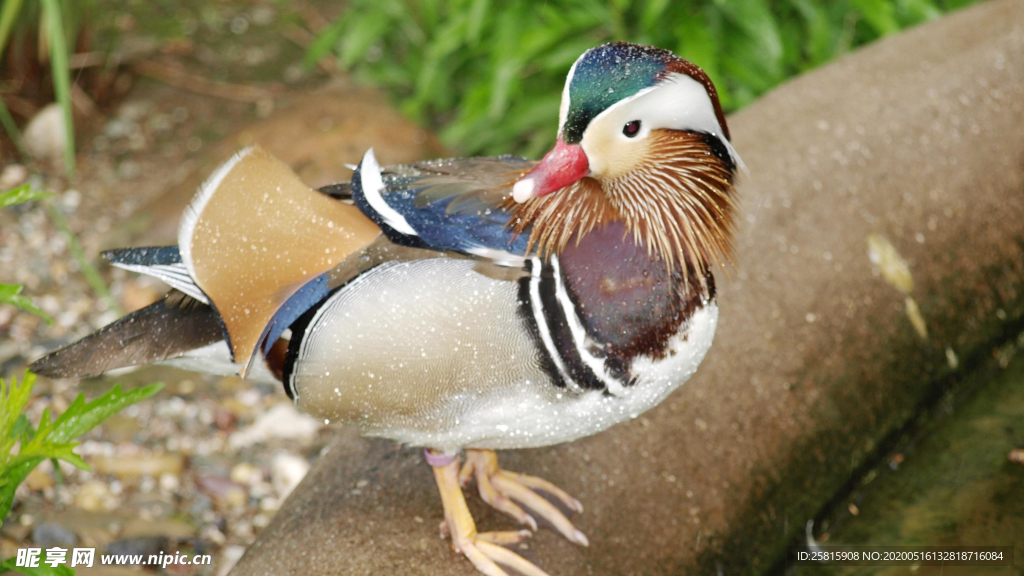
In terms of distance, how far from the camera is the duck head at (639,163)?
4.22 ft

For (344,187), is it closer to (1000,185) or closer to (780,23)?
(1000,185)

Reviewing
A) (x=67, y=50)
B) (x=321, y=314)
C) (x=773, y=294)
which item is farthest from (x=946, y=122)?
(x=67, y=50)

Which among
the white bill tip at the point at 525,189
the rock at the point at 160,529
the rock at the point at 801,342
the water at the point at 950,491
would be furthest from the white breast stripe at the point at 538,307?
the rock at the point at 160,529

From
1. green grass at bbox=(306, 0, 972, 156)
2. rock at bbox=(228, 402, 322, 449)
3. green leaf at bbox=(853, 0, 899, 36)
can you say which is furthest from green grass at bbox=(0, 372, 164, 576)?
green leaf at bbox=(853, 0, 899, 36)

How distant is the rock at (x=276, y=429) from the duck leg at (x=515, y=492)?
3.08 ft

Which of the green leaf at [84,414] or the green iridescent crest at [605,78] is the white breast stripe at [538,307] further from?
the green leaf at [84,414]

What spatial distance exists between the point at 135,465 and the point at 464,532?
1.22 meters

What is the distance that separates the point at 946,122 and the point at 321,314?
1.72 m

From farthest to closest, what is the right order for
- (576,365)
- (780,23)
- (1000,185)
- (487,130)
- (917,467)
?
(487,130), (780,23), (1000,185), (917,467), (576,365)

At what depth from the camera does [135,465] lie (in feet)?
8.18

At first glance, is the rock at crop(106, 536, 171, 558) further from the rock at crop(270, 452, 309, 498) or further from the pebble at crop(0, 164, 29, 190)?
the pebble at crop(0, 164, 29, 190)

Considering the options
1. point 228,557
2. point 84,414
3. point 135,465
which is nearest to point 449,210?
point 84,414

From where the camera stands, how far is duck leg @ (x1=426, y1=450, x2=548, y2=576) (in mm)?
1662

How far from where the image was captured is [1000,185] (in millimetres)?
2361
